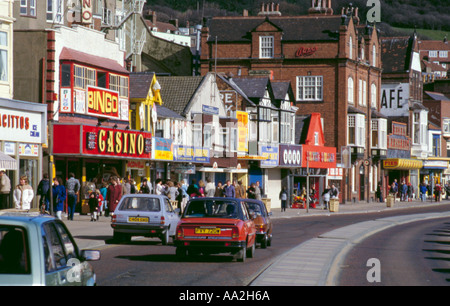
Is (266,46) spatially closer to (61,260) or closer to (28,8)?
(28,8)

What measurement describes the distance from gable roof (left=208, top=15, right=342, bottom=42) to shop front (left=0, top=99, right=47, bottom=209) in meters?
38.6

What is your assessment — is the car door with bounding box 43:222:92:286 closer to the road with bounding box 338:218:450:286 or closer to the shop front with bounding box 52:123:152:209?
the road with bounding box 338:218:450:286

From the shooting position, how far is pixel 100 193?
36969 millimetres

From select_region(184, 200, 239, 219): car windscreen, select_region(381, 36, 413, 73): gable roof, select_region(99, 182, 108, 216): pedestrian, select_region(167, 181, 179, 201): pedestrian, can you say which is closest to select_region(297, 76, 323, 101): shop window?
select_region(381, 36, 413, 73): gable roof

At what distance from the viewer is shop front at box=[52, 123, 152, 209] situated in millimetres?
37375

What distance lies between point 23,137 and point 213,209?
1499 cm

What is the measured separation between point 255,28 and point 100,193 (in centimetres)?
3778

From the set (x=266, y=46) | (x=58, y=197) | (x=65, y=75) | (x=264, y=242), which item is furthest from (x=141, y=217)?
(x=266, y=46)

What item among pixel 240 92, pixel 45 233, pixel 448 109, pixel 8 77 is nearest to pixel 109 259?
pixel 45 233

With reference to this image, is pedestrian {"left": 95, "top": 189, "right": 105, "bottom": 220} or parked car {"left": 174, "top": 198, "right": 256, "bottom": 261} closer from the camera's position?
parked car {"left": 174, "top": 198, "right": 256, "bottom": 261}

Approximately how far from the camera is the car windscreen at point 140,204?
24.9 meters

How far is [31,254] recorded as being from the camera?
27.0ft

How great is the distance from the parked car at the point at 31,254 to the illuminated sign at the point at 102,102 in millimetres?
30941

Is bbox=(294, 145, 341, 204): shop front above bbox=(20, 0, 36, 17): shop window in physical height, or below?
below
